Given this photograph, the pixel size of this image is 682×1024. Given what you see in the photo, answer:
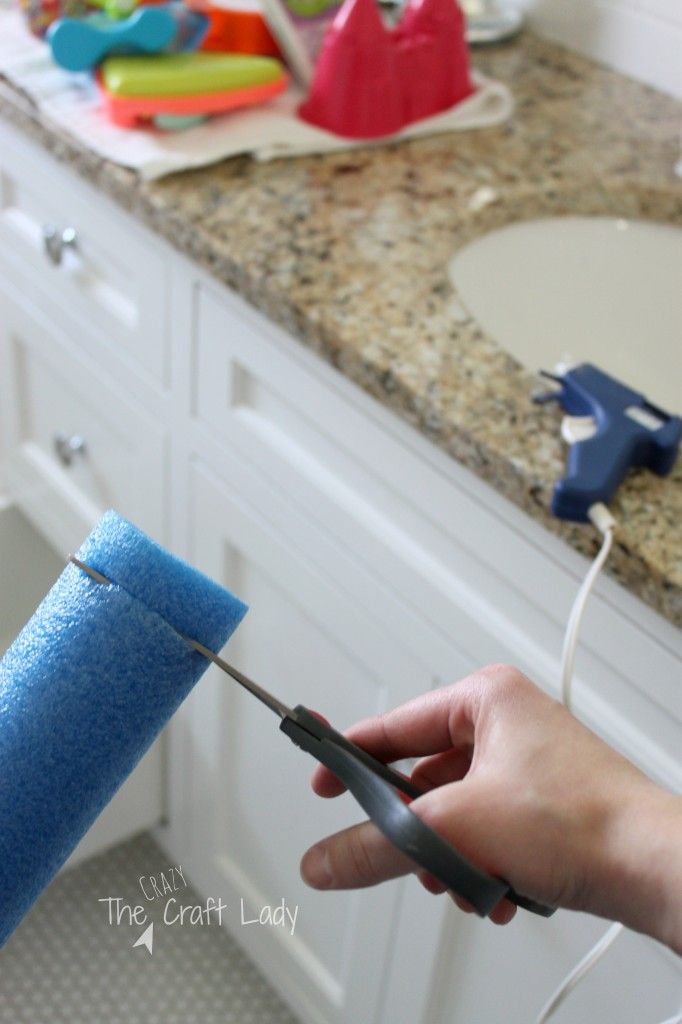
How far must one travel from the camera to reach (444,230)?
762 millimetres

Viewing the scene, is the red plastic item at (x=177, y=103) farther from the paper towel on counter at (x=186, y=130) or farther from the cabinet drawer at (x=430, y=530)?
the cabinet drawer at (x=430, y=530)

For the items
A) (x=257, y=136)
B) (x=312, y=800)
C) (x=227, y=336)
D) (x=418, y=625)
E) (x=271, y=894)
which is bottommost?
(x=271, y=894)

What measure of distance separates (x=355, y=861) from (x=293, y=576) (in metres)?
0.42

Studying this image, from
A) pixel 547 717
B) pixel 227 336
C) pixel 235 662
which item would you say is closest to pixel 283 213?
pixel 227 336

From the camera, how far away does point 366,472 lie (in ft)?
2.22

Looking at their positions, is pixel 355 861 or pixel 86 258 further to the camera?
pixel 86 258

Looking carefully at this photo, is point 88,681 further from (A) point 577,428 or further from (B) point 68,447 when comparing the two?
(B) point 68,447

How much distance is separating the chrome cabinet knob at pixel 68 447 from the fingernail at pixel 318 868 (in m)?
0.72

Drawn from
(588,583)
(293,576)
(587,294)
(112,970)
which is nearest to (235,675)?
(588,583)

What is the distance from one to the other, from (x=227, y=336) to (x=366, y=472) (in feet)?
0.52

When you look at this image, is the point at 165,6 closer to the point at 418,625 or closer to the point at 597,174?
the point at 597,174

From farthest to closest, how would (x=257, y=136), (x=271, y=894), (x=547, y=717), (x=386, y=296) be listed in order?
(x=271, y=894) < (x=257, y=136) < (x=386, y=296) < (x=547, y=717)

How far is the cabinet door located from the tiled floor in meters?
0.04

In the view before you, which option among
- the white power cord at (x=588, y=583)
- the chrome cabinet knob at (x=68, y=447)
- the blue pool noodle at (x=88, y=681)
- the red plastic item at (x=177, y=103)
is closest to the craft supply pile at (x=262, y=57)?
the red plastic item at (x=177, y=103)
